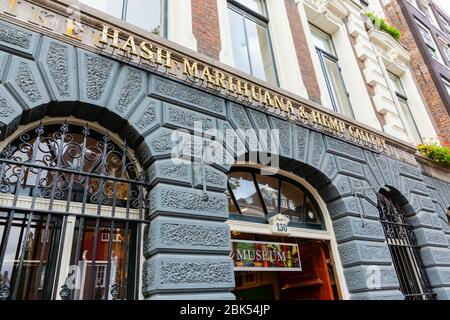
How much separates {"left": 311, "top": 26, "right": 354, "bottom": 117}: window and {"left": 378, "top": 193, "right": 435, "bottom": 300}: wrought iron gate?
257cm

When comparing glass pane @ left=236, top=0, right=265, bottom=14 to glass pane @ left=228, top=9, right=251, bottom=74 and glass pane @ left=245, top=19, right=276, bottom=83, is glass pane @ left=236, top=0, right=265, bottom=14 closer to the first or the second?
glass pane @ left=245, top=19, right=276, bottom=83

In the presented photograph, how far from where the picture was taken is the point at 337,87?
8633 mm

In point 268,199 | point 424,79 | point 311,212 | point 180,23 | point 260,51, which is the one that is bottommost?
point 311,212

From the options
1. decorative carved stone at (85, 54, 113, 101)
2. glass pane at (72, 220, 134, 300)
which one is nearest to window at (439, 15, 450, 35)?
decorative carved stone at (85, 54, 113, 101)

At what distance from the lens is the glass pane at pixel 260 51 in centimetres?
686

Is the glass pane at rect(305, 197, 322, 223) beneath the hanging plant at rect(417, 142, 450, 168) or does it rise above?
beneath

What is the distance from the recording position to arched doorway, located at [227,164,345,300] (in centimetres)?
484

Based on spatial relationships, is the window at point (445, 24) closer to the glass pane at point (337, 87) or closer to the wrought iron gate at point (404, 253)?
the glass pane at point (337, 87)

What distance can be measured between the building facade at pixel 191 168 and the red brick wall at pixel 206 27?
0.03 meters

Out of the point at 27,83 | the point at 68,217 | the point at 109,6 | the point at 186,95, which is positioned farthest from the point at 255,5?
the point at 68,217

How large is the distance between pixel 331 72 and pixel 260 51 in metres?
2.69

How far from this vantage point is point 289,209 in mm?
5766

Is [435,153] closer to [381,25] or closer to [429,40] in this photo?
[381,25]

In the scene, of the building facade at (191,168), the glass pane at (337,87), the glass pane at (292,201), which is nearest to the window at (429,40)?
the glass pane at (337,87)
